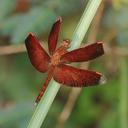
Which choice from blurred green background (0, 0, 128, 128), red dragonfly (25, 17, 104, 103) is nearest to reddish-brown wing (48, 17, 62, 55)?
red dragonfly (25, 17, 104, 103)

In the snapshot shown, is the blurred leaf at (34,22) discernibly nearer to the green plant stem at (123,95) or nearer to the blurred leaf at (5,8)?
the blurred leaf at (5,8)

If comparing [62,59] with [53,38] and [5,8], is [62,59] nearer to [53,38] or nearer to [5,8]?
[53,38]

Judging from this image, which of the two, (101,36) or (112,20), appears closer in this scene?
(112,20)

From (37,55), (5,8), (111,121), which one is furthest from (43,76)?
(37,55)

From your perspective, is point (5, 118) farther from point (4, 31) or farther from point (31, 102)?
point (4, 31)

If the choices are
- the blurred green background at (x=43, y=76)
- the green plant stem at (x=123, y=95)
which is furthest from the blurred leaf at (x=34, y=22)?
the green plant stem at (x=123, y=95)

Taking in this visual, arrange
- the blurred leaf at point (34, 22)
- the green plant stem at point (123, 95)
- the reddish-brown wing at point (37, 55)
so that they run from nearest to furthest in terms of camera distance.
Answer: the reddish-brown wing at point (37, 55), the blurred leaf at point (34, 22), the green plant stem at point (123, 95)

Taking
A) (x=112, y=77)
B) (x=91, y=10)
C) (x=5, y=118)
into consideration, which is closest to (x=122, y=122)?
(x=112, y=77)
